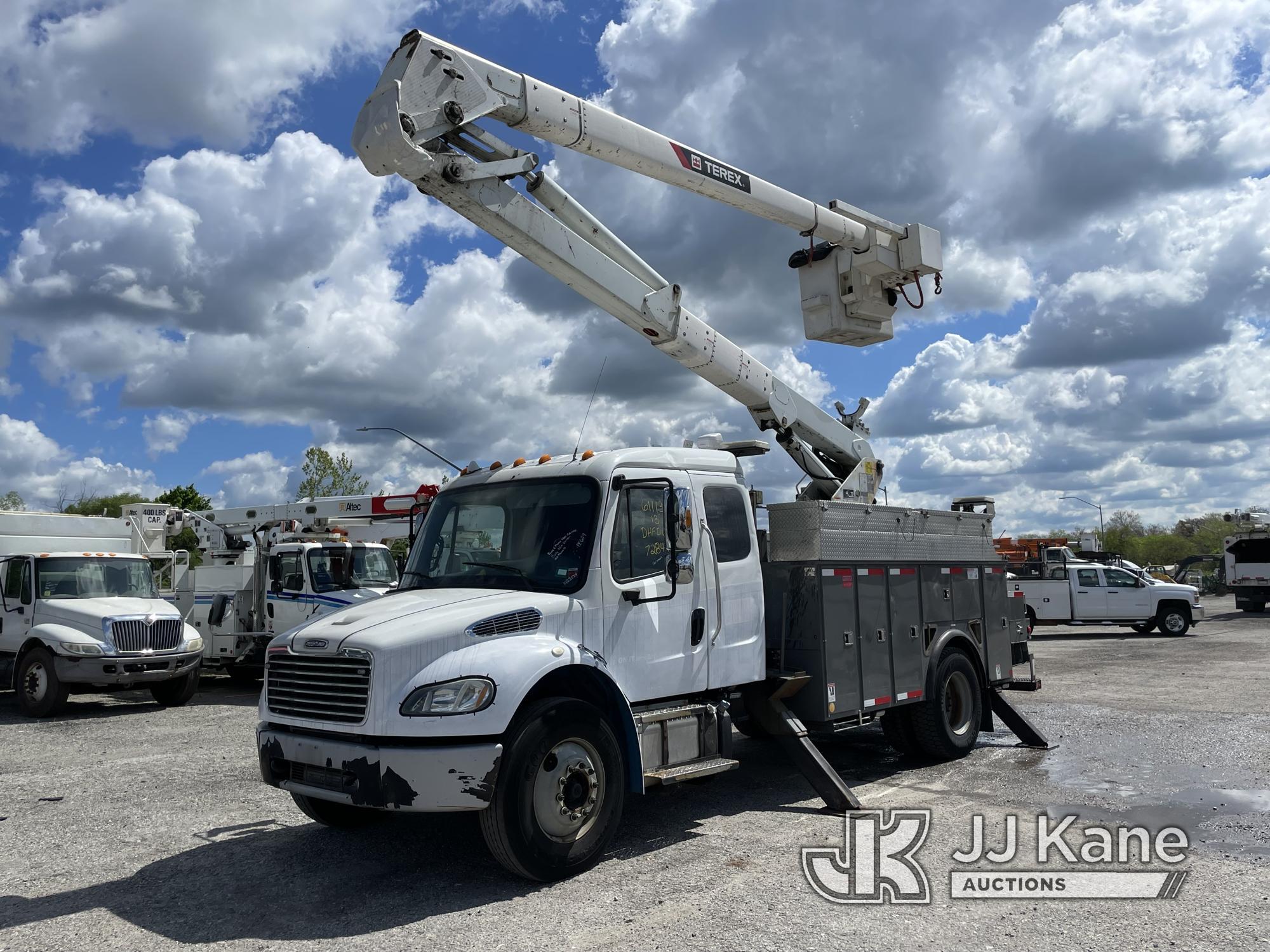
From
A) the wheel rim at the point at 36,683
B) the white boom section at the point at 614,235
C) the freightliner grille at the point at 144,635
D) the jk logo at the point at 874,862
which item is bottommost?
the jk logo at the point at 874,862

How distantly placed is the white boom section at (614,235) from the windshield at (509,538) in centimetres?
226

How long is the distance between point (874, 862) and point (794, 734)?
1520 mm

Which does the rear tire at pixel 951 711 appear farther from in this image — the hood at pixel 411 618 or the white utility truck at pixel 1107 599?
the white utility truck at pixel 1107 599

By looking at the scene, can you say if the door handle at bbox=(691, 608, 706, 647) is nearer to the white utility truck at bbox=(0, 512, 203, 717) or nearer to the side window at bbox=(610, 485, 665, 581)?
the side window at bbox=(610, 485, 665, 581)

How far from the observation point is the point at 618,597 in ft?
21.1

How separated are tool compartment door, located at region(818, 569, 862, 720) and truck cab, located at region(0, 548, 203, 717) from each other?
10.4 m

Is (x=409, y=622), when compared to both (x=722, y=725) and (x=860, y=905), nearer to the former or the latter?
(x=722, y=725)

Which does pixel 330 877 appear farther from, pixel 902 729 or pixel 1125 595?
pixel 1125 595

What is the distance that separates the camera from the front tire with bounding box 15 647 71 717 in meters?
13.6

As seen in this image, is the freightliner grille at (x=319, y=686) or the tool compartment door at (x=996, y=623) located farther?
the tool compartment door at (x=996, y=623)

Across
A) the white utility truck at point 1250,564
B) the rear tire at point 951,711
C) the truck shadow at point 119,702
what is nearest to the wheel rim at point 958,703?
the rear tire at point 951,711

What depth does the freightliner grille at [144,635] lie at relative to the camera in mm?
13711

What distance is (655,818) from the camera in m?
7.36

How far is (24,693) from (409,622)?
11273 mm
